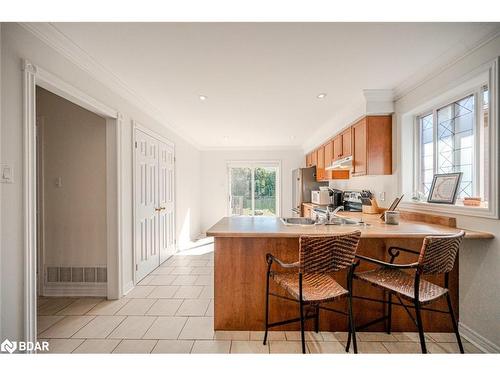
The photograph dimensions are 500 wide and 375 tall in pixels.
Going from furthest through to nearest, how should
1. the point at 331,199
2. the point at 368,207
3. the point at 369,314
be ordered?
the point at 331,199 < the point at 368,207 < the point at 369,314

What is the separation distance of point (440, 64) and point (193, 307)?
3259 mm

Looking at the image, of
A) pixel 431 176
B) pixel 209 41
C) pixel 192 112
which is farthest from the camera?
pixel 192 112

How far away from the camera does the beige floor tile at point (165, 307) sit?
238 centimetres

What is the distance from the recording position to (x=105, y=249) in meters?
2.76

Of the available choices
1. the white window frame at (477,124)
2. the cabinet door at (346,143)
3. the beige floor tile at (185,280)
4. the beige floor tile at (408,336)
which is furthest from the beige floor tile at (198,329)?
the cabinet door at (346,143)

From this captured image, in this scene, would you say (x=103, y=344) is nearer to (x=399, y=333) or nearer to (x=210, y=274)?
(x=210, y=274)

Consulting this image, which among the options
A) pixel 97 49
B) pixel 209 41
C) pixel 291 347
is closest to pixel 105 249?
pixel 97 49

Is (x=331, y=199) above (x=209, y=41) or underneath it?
underneath

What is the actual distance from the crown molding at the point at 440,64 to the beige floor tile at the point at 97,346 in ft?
11.7

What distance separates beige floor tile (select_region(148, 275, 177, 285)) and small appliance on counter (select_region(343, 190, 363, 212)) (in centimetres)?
284

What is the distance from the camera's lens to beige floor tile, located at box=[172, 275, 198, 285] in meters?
3.12

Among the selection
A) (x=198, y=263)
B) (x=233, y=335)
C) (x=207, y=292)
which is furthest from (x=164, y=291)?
(x=233, y=335)

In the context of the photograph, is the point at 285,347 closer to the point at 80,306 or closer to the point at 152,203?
the point at 80,306
